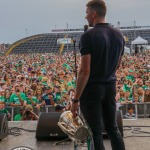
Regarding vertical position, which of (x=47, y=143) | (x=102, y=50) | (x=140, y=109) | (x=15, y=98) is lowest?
(x=140, y=109)

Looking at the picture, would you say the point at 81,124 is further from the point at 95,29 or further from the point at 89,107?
the point at 95,29

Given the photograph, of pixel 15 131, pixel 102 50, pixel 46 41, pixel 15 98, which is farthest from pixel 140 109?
pixel 46 41

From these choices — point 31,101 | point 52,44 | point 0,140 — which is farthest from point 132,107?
point 52,44

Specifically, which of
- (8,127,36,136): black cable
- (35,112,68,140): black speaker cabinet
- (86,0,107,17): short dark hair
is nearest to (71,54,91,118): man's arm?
(86,0,107,17): short dark hair

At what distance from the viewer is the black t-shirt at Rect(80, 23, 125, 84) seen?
3840mm

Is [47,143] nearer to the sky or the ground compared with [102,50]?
nearer to the ground

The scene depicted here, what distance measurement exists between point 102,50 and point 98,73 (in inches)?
10.2

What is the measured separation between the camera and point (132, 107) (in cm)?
1033

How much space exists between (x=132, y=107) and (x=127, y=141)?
4674mm

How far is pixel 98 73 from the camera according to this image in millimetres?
3967

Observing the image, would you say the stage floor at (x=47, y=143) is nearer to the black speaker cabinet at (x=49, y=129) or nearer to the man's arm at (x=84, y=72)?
the black speaker cabinet at (x=49, y=129)

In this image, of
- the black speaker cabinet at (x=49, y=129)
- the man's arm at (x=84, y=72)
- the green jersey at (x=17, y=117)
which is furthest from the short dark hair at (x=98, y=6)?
the green jersey at (x=17, y=117)

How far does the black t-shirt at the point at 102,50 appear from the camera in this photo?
384 cm

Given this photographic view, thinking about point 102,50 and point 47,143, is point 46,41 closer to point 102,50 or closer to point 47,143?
point 47,143
